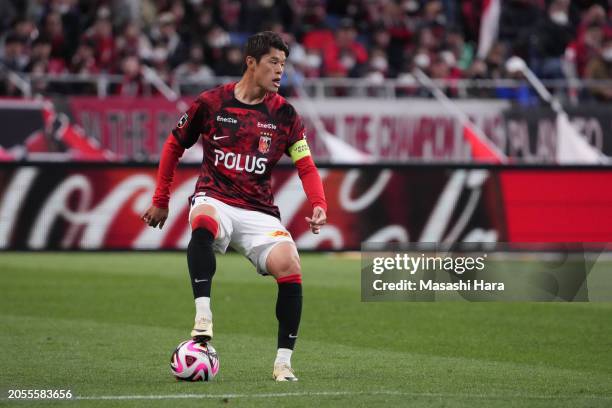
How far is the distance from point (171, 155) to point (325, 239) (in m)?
9.81

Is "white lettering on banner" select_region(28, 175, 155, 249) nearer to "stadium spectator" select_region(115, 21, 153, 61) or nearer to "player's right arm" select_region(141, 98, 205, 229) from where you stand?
"stadium spectator" select_region(115, 21, 153, 61)

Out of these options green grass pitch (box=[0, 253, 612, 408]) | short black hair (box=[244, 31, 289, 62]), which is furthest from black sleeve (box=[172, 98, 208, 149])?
green grass pitch (box=[0, 253, 612, 408])

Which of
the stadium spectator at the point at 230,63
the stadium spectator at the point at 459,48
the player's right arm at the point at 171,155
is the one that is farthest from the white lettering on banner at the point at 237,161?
the stadium spectator at the point at 459,48

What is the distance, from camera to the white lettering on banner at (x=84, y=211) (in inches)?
694

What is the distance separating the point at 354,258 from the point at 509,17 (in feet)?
32.0

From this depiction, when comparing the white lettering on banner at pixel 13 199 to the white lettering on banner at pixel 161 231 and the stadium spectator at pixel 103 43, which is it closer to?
the white lettering on banner at pixel 161 231

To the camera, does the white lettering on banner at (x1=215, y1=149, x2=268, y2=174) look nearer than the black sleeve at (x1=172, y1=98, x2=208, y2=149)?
Yes

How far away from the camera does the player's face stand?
27.2 ft

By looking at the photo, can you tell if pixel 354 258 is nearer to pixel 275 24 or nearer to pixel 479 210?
pixel 479 210

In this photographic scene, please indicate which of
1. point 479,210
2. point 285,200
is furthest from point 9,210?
point 479,210

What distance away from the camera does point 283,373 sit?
7.99 metres

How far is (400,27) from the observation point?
1032 inches

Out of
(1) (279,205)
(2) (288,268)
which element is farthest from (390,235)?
(2) (288,268)

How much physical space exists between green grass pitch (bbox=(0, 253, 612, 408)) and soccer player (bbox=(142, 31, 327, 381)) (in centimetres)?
71
